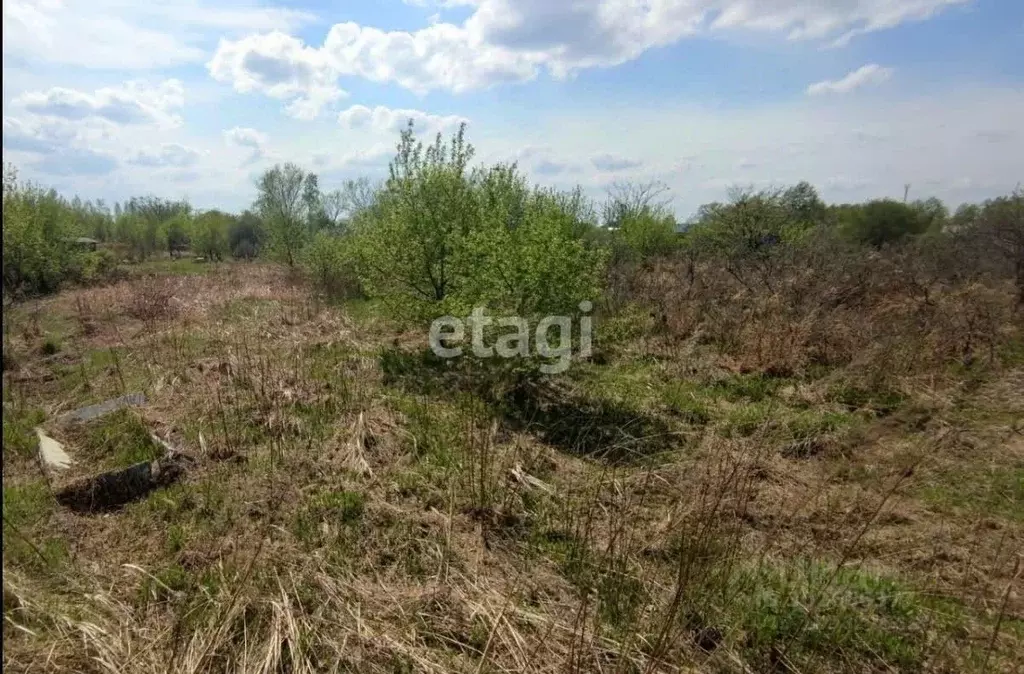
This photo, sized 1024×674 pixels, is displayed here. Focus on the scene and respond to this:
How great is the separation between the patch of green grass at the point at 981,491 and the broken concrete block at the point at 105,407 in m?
8.04

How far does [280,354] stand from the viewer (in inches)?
347

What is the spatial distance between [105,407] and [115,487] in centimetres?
203

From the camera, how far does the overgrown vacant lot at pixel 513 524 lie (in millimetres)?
3113

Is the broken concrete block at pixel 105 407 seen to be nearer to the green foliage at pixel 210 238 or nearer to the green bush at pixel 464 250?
the green bush at pixel 464 250

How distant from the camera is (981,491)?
17.4ft

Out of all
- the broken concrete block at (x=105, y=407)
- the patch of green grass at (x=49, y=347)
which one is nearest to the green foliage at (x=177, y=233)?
the patch of green grass at (x=49, y=347)

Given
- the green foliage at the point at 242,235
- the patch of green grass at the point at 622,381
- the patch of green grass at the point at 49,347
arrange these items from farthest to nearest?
the green foliage at the point at 242,235
the patch of green grass at the point at 49,347
the patch of green grass at the point at 622,381

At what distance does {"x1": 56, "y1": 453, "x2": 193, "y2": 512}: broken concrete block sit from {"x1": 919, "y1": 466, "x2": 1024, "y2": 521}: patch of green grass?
674 centimetres

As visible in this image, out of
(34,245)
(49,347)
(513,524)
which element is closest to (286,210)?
(34,245)

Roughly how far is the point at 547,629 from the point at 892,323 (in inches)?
377

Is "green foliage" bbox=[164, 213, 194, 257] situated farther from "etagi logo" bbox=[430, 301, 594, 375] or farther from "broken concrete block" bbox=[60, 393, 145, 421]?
"etagi logo" bbox=[430, 301, 594, 375]

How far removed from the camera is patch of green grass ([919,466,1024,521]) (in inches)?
198

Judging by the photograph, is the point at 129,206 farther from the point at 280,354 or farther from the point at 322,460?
the point at 322,460

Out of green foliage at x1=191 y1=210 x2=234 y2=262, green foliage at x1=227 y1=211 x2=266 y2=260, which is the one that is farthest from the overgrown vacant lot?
green foliage at x1=191 y1=210 x2=234 y2=262
